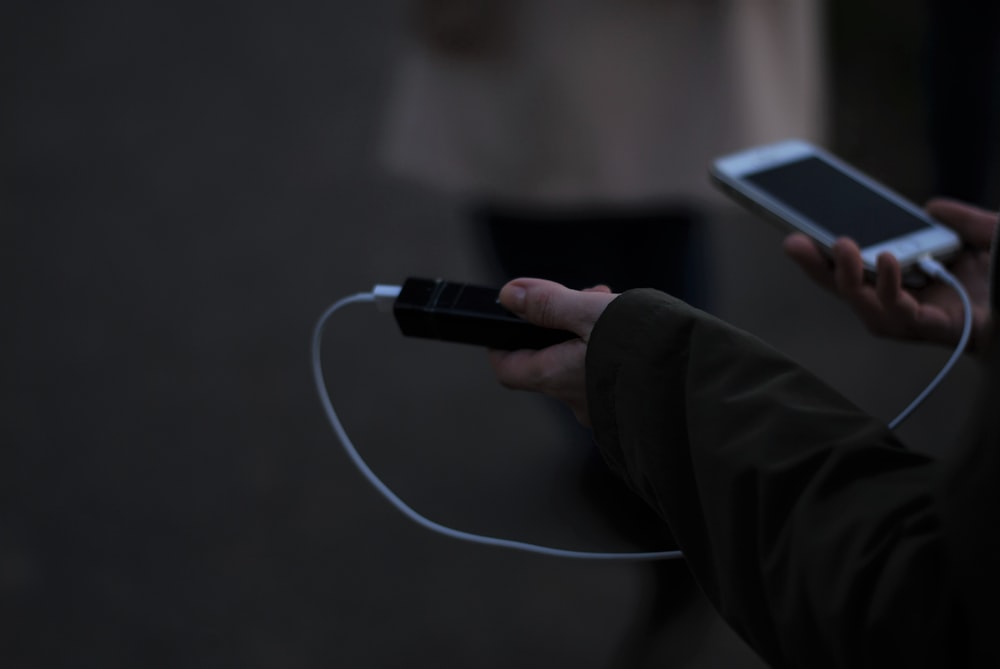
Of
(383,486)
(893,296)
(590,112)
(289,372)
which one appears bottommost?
(289,372)

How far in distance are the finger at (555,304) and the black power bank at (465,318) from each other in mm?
15

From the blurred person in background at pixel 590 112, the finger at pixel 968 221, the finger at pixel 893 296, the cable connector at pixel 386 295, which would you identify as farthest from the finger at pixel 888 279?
the cable connector at pixel 386 295

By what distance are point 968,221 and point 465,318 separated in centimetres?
53

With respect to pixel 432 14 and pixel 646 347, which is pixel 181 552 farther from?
pixel 646 347

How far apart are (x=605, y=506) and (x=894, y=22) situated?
168cm

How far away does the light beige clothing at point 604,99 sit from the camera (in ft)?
3.22

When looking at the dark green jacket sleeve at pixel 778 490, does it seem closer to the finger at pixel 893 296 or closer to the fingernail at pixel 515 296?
the fingernail at pixel 515 296

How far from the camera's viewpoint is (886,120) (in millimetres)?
2148

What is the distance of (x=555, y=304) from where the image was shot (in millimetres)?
680

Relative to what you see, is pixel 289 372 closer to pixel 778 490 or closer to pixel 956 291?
pixel 956 291

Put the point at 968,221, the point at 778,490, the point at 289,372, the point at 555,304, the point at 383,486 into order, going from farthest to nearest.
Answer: the point at 289,372
the point at 968,221
the point at 383,486
the point at 555,304
the point at 778,490

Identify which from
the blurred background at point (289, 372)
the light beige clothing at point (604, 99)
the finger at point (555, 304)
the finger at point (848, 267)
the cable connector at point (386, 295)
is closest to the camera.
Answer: the finger at point (555, 304)

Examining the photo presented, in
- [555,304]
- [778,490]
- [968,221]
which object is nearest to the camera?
[778,490]

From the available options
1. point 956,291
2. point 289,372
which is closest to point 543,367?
point 956,291
